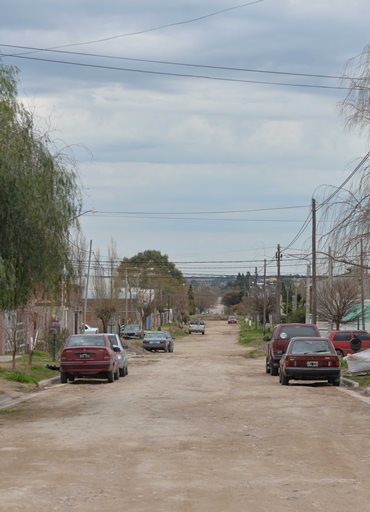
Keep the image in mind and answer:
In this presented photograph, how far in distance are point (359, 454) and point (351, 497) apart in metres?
3.29

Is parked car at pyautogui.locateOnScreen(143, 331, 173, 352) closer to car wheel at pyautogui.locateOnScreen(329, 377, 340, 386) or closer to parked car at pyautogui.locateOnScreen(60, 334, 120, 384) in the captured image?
parked car at pyautogui.locateOnScreen(60, 334, 120, 384)

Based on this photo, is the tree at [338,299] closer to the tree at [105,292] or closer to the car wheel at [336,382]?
the tree at [105,292]

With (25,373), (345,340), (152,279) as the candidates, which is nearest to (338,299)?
(345,340)

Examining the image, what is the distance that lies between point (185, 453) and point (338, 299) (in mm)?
51329

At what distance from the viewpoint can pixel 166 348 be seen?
202ft

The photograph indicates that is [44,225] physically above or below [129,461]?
above

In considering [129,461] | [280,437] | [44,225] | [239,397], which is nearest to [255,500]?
[129,461]

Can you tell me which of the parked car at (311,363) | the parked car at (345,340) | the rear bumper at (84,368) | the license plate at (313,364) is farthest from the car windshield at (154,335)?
the license plate at (313,364)

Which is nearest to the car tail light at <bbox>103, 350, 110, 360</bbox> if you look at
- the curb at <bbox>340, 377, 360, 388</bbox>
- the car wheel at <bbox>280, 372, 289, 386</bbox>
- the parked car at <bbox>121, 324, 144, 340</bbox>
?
the car wheel at <bbox>280, 372, 289, 386</bbox>

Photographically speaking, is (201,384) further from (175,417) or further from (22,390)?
(175,417)

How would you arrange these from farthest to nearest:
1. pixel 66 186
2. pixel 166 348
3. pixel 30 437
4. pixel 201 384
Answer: pixel 166 348, pixel 201 384, pixel 66 186, pixel 30 437

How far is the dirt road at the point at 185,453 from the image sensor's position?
A: 937 cm

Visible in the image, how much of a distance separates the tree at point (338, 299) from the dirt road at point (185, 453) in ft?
128

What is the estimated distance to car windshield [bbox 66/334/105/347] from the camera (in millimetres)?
29389
